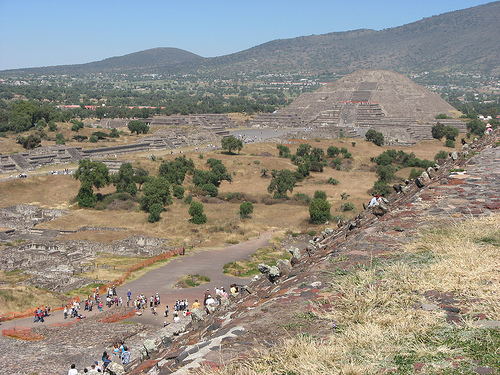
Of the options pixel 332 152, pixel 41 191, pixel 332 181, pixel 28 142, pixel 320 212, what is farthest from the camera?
pixel 332 152

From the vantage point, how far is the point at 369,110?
4272 inches

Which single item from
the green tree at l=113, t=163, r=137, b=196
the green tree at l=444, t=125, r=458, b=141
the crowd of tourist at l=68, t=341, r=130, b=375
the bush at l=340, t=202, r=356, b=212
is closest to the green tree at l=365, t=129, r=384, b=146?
the green tree at l=444, t=125, r=458, b=141

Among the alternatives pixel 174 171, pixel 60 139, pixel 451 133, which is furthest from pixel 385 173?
pixel 60 139

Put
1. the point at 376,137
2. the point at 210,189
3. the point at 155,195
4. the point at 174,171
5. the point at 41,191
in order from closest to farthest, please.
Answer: the point at 155,195 → the point at 41,191 → the point at 210,189 → the point at 174,171 → the point at 376,137

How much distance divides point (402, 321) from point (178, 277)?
23.2m

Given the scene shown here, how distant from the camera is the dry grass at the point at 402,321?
4.50m

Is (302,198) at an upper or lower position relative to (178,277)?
lower

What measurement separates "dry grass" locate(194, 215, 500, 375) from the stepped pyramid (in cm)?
8458

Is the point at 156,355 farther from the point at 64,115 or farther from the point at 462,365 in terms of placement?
the point at 64,115

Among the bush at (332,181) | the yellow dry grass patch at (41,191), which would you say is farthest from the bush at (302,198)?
the yellow dry grass patch at (41,191)

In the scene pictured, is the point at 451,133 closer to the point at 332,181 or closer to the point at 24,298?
the point at 332,181

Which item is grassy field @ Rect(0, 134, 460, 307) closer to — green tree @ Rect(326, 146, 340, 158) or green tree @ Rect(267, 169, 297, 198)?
green tree @ Rect(267, 169, 297, 198)

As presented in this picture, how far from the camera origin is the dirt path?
21702mm

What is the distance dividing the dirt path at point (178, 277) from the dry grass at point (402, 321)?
1580 cm
